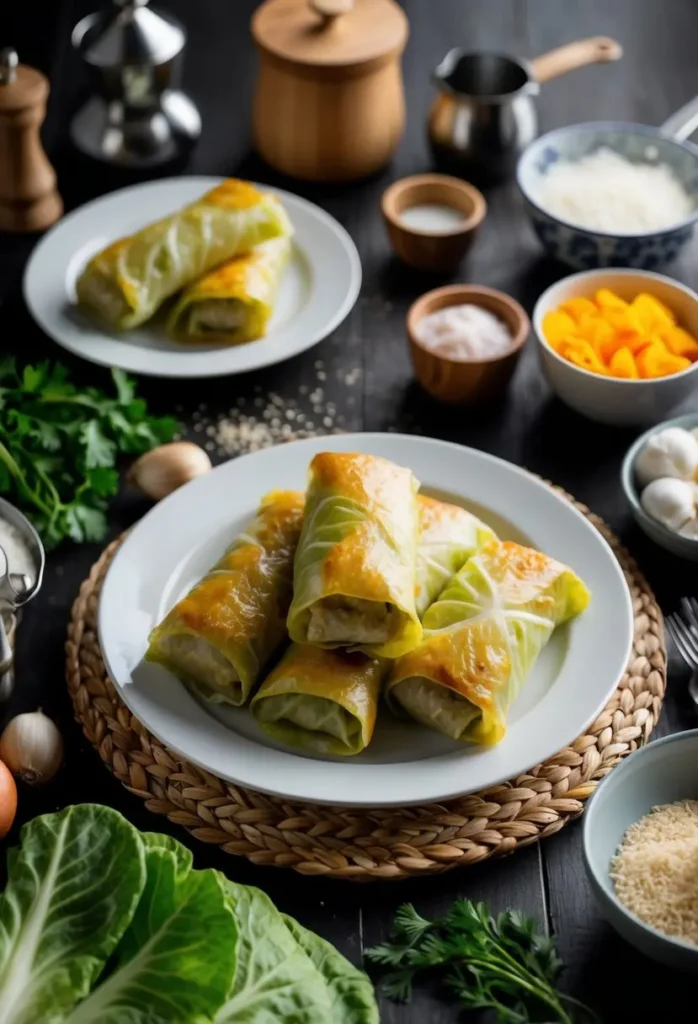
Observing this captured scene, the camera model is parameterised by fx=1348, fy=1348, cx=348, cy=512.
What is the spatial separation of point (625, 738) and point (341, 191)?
2.03 metres

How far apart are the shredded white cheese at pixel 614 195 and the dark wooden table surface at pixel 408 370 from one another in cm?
17

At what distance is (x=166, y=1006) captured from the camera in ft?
5.91

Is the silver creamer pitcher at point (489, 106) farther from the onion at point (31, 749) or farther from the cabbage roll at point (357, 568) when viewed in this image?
the onion at point (31, 749)

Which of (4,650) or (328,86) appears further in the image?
(328,86)

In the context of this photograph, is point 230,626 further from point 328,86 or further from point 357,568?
point 328,86

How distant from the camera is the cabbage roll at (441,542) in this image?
8.00 feet

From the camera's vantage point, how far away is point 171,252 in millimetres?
3189

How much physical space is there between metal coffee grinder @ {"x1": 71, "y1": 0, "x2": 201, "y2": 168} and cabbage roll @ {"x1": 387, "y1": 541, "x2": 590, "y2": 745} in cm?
191

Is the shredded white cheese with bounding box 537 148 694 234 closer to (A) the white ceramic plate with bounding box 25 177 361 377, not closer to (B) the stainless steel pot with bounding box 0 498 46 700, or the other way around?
(A) the white ceramic plate with bounding box 25 177 361 377

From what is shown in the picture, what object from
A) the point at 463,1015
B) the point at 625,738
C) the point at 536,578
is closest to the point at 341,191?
the point at 536,578

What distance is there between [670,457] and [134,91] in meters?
1.91

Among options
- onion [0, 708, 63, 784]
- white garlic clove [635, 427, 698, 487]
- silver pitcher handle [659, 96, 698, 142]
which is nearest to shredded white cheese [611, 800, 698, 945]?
white garlic clove [635, 427, 698, 487]

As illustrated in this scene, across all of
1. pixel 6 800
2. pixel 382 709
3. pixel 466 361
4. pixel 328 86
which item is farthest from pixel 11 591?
pixel 328 86

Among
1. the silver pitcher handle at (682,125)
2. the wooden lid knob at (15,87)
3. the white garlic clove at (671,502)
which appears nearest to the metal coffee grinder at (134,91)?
the wooden lid knob at (15,87)
